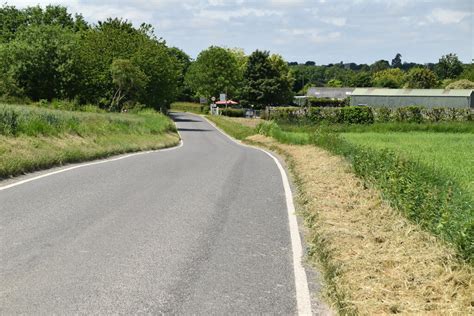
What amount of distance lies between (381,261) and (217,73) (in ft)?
379

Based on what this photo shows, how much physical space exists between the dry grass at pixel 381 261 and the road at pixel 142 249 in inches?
20.6

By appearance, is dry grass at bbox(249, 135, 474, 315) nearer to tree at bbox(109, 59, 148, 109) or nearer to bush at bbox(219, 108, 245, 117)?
tree at bbox(109, 59, 148, 109)

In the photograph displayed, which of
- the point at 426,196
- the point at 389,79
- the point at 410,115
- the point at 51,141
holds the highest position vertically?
the point at 389,79

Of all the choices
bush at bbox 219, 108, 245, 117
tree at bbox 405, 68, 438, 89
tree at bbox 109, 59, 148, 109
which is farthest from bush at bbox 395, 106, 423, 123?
tree at bbox 405, 68, 438, 89

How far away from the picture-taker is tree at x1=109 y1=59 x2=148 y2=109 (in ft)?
184

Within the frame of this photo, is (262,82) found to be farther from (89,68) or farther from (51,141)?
(51,141)

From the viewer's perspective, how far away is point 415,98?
83.9 metres

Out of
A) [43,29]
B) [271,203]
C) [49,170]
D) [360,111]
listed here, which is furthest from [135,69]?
[271,203]

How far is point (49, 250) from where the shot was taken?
704 centimetres

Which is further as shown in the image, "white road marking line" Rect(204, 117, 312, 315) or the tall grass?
the tall grass

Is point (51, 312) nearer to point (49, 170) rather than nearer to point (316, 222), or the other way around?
point (316, 222)

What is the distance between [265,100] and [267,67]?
5433 mm

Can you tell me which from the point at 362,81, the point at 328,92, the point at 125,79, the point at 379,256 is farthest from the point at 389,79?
the point at 379,256

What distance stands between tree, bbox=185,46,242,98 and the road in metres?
108
